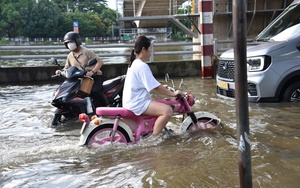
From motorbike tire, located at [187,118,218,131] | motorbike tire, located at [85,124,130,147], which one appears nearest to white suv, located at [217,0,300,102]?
motorbike tire, located at [187,118,218,131]

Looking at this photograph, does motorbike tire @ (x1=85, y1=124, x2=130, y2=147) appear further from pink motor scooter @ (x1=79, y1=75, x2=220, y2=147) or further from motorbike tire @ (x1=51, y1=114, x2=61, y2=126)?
motorbike tire @ (x1=51, y1=114, x2=61, y2=126)

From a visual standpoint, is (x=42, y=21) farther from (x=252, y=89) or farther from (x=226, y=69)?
(x=252, y=89)

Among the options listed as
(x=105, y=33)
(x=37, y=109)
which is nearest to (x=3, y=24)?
(x=105, y=33)

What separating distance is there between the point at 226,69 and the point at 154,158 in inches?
146

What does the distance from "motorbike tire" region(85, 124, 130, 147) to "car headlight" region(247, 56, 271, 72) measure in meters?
3.24

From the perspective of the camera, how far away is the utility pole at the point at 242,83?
235 cm

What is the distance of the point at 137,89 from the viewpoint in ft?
15.1

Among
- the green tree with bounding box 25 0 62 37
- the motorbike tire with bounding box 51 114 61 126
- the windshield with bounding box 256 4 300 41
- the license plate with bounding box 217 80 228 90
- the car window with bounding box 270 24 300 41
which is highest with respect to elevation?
the green tree with bounding box 25 0 62 37

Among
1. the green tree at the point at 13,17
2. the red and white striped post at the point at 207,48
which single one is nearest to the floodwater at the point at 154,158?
the red and white striped post at the point at 207,48

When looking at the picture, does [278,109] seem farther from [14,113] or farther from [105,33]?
[105,33]

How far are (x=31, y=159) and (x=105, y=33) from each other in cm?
11163

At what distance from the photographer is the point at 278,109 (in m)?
6.68

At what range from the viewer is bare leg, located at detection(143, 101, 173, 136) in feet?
15.2

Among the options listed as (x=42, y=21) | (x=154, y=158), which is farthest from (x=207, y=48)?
(x=42, y=21)
